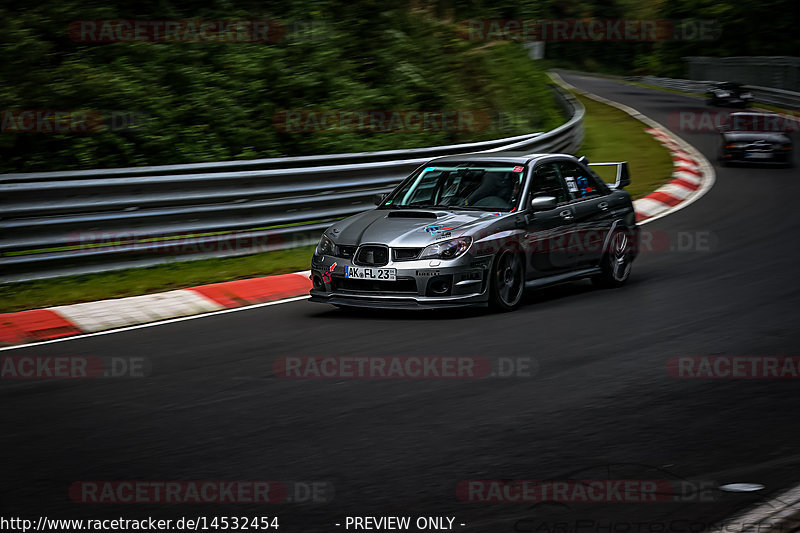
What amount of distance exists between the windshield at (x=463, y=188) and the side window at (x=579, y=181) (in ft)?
2.57

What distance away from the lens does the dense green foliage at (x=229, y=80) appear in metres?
14.2

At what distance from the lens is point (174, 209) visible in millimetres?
12125

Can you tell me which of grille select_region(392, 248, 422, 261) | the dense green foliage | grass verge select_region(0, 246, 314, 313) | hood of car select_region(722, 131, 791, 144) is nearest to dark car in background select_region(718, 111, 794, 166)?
hood of car select_region(722, 131, 791, 144)

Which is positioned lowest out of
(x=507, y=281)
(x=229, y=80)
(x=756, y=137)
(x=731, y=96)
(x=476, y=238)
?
(x=731, y=96)

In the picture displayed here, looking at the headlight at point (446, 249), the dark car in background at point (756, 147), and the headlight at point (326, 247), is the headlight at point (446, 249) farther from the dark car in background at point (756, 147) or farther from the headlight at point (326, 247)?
the dark car in background at point (756, 147)

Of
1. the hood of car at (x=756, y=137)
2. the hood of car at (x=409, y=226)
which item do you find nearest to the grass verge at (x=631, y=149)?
the hood of car at (x=756, y=137)

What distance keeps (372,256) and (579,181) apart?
2881 mm

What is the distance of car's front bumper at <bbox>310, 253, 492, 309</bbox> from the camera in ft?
29.9

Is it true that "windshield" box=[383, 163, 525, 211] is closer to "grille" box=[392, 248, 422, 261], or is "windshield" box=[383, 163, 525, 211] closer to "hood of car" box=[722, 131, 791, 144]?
"grille" box=[392, 248, 422, 261]

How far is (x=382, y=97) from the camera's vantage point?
1970 centimetres

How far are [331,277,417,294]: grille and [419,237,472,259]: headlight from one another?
281mm

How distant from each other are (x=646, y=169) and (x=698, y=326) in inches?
533

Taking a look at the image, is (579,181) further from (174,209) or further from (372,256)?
(174,209)

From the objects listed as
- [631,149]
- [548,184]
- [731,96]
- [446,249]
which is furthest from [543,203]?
[731,96]
